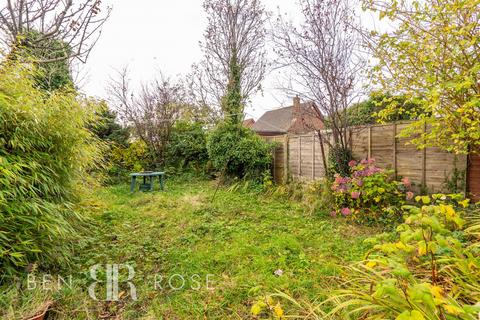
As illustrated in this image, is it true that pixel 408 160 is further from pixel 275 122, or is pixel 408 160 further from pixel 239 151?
pixel 275 122

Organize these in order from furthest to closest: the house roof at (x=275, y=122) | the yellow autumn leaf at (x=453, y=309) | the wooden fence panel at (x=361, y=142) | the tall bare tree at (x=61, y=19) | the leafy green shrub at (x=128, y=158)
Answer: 1. the house roof at (x=275, y=122)
2. the leafy green shrub at (x=128, y=158)
3. the wooden fence panel at (x=361, y=142)
4. the tall bare tree at (x=61, y=19)
5. the yellow autumn leaf at (x=453, y=309)

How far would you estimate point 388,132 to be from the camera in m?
4.38

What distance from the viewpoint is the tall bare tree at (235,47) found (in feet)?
25.5

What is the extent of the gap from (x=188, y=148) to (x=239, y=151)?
3332 millimetres

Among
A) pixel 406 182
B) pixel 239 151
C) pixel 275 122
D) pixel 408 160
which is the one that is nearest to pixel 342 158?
pixel 408 160

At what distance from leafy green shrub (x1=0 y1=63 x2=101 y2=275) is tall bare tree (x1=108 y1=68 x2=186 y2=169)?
7.03 meters

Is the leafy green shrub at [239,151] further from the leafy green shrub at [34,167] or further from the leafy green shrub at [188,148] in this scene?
the leafy green shrub at [34,167]

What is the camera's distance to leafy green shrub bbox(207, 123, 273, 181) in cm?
709

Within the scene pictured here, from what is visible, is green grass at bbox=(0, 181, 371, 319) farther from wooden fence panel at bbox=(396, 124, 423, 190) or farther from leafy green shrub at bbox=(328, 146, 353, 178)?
wooden fence panel at bbox=(396, 124, 423, 190)

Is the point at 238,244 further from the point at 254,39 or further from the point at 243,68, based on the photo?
the point at 254,39

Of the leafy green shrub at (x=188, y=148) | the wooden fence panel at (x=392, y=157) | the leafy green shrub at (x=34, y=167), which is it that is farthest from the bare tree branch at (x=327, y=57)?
the leafy green shrub at (x=188, y=148)

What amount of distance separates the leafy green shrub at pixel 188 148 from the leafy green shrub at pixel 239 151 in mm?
2182

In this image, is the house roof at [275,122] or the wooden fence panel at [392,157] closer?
the wooden fence panel at [392,157]

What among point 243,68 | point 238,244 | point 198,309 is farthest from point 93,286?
point 243,68
